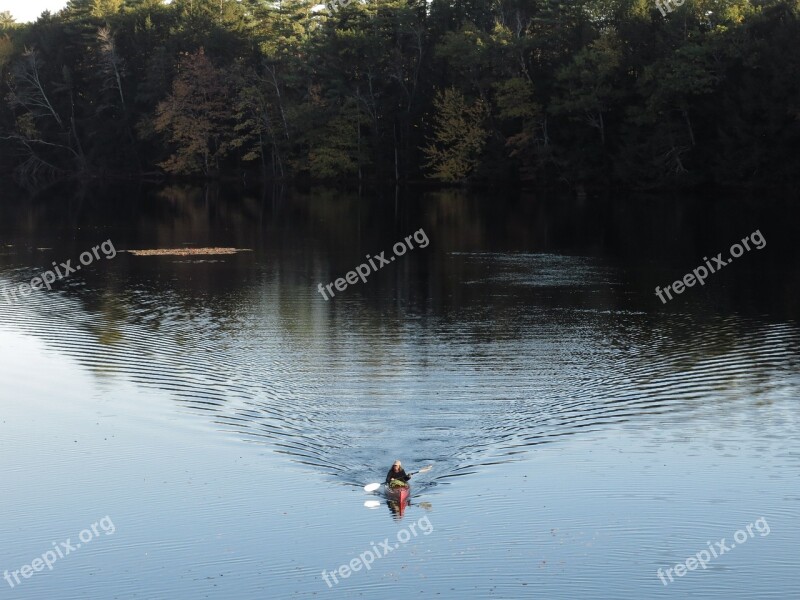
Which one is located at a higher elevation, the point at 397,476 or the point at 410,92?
the point at 410,92

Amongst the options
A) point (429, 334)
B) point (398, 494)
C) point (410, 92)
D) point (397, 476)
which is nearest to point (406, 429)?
point (397, 476)

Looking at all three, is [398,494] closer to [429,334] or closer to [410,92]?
[429,334]

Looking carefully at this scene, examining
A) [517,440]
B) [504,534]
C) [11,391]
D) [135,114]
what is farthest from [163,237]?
[135,114]

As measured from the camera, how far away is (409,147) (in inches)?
3494

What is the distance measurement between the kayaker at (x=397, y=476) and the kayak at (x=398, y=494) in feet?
0.21

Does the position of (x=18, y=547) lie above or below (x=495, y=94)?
below

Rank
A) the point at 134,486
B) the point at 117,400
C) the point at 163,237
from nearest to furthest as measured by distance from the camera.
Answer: the point at 134,486 < the point at 117,400 < the point at 163,237

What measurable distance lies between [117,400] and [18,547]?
273 inches

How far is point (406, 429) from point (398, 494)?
133 inches

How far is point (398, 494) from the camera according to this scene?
1609 centimetres

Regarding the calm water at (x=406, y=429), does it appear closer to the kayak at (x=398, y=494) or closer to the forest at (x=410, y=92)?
the kayak at (x=398, y=494)

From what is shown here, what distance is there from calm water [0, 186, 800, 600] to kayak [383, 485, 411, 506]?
0.31 m

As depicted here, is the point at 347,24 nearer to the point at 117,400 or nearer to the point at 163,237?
the point at 163,237

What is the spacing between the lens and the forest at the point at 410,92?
68.8 metres
